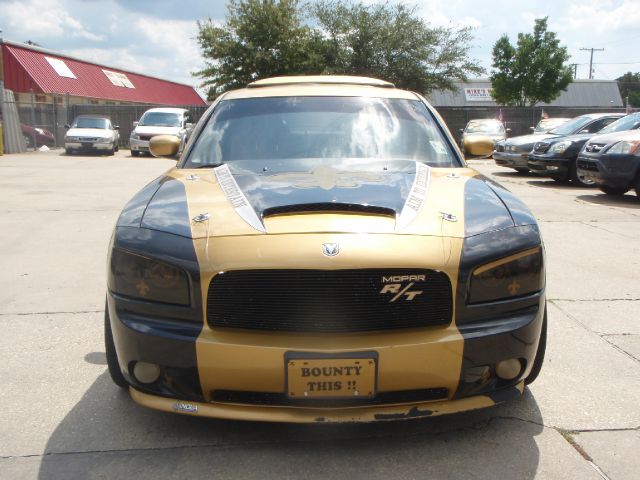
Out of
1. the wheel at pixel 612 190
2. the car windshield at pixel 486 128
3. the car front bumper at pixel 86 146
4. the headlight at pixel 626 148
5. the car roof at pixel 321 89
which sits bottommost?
the wheel at pixel 612 190

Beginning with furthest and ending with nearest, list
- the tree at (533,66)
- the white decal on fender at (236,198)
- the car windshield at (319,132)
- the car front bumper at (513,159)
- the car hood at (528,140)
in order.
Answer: the tree at (533,66)
the car front bumper at (513,159)
the car hood at (528,140)
the car windshield at (319,132)
the white decal on fender at (236,198)

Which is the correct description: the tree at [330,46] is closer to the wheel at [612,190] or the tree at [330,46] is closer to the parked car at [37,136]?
the parked car at [37,136]

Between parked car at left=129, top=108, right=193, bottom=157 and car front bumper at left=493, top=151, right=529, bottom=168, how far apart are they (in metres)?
11.2

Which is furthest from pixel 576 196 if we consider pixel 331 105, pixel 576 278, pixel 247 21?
pixel 247 21

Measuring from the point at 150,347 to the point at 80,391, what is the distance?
3.25ft

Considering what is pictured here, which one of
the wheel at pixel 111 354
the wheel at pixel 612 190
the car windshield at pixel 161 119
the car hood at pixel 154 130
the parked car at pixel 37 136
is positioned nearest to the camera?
the wheel at pixel 111 354

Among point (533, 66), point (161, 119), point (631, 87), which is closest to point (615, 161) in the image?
point (161, 119)

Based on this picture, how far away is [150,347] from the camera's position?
2518mm

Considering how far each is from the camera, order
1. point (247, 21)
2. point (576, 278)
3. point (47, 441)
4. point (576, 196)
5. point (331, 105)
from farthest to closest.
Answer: point (247, 21) → point (576, 196) → point (576, 278) → point (331, 105) → point (47, 441)

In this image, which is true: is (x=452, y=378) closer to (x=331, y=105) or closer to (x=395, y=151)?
(x=395, y=151)

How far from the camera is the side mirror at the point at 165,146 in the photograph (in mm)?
4453

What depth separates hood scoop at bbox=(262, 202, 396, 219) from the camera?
2682 millimetres

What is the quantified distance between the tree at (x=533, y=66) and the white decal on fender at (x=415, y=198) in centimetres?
4324

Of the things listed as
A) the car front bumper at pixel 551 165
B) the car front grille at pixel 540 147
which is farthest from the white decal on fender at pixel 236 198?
the car front grille at pixel 540 147
